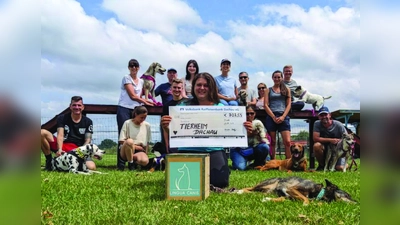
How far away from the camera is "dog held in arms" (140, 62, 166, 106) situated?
31.1ft

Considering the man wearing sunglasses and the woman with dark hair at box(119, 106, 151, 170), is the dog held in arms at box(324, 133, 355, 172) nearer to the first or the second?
the man wearing sunglasses

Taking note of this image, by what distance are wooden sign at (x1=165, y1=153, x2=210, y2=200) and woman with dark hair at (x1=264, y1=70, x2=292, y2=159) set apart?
5.09 meters

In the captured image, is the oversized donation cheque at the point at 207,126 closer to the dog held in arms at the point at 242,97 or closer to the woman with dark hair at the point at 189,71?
the woman with dark hair at the point at 189,71

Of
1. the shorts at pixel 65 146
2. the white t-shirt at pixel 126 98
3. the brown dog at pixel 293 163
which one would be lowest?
the brown dog at pixel 293 163

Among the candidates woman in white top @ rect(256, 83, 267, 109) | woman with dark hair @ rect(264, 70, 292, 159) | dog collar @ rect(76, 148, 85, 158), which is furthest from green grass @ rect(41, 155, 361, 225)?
woman in white top @ rect(256, 83, 267, 109)

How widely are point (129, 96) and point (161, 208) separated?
5043 millimetres

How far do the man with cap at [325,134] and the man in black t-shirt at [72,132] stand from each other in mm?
5431

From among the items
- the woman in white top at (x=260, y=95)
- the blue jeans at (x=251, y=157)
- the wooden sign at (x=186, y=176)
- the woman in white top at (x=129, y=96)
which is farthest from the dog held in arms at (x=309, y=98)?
the wooden sign at (x=186, y=176)

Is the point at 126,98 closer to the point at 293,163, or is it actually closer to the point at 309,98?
the point at 293,163

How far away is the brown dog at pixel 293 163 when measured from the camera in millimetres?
9234

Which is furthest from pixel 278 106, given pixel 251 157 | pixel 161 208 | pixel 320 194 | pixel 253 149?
pixel 161 208

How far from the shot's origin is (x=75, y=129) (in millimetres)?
8320
